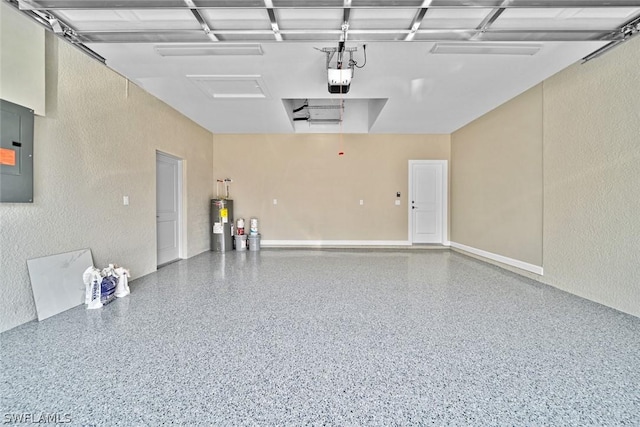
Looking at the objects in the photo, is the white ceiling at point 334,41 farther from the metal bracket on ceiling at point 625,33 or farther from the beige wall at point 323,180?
the beige wall at point 323,180

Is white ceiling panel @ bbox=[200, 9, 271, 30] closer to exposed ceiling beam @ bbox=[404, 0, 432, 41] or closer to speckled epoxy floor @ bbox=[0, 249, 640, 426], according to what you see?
exposed ceiling beam @ bbox=[404, 0, 432, 41]

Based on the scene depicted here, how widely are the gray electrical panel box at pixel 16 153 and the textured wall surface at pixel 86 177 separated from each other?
0.10 m

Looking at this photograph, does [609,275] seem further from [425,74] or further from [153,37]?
[153,37]

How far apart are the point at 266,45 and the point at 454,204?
5.43 metres

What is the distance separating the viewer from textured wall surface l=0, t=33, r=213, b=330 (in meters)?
2.58

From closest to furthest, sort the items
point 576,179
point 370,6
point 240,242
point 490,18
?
point 370,6
point 490,18
point 576,179
point 240,242

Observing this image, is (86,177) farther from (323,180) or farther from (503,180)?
(503,180)

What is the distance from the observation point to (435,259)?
559cm

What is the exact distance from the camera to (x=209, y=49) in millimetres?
3104

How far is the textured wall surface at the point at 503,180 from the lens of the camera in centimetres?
418

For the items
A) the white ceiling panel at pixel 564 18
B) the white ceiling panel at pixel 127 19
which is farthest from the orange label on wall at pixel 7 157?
the white ceiling panel at pixel 564 18

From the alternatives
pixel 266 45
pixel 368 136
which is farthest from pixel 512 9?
pixel 368 136

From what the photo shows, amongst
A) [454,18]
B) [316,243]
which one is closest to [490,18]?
[454,18]

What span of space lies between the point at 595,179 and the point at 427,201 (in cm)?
386
